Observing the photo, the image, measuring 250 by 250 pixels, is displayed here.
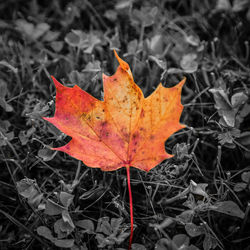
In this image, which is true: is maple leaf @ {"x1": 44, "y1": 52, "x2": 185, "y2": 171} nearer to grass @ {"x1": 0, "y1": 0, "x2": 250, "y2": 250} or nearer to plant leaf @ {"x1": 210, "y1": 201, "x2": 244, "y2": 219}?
grass @ {"x1": 0, "y1": 0, "x2": 250, "y2": 250}

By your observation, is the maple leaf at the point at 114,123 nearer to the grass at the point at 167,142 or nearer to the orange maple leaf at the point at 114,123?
the orange maple leaf at the point at 114,123

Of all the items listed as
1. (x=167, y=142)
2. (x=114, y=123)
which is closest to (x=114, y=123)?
(x=114, y=123)

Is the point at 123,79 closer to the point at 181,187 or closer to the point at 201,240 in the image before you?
the point at 181,187

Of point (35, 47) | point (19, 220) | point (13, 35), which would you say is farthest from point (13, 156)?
point (13, 35)

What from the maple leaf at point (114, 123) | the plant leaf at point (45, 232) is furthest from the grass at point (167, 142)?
the maple leaf at point (114, 123)

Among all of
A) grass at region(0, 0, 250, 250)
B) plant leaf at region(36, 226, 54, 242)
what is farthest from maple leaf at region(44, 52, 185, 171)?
plant leaf at region(36, 226, 54, 242)

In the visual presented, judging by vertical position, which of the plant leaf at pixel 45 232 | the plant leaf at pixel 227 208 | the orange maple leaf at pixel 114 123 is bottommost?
the plant leaf at pixel 227 208
